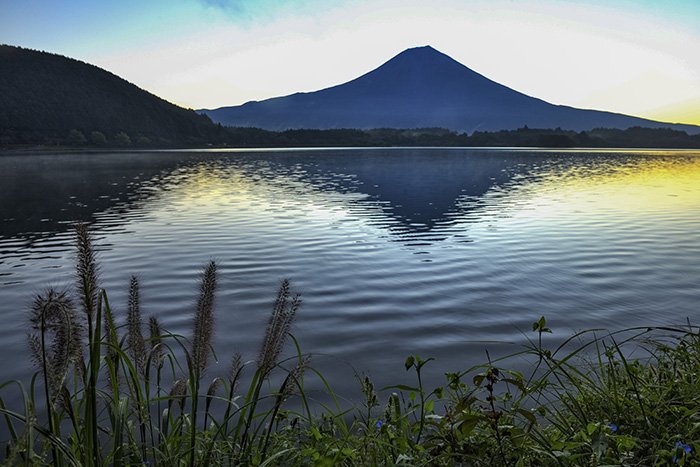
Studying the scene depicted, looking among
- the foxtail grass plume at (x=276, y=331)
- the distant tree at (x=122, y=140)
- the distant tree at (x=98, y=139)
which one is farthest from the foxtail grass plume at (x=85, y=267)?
the distant tree at (x=122, y=140)

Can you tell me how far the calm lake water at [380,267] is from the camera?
29.0ft

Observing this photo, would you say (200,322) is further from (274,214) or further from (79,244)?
(274,214)

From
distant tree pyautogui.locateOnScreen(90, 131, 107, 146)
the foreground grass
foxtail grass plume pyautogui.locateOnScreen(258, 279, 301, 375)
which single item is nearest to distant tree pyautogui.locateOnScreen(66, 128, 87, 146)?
distant tree pyautogui.locateOnScreen(90, 131, 107, 146)

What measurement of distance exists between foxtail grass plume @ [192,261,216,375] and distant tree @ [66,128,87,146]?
19375 cm

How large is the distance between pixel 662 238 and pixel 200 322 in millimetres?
19375

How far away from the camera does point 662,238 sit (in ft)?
61.9

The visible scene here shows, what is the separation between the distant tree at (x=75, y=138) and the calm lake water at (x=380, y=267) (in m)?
162

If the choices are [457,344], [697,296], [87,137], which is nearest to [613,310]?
[697,296]

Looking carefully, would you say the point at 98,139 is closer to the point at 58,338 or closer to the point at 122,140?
the point at 122,140

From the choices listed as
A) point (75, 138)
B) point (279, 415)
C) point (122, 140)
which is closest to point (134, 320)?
point (279, 415)

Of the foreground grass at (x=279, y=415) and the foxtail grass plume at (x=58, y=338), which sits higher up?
the foxtail grass plume at (x=58, y=338)

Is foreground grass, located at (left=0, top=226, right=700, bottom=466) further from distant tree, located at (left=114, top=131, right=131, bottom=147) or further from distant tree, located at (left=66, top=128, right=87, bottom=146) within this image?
distant tree, located at (left=114, top=131, right=131, bottom=147)

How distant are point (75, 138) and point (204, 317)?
19704 cm

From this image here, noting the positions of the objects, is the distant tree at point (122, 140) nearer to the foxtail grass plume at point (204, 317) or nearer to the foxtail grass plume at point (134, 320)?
→ the foxtail grass plume at point (134, 320)
